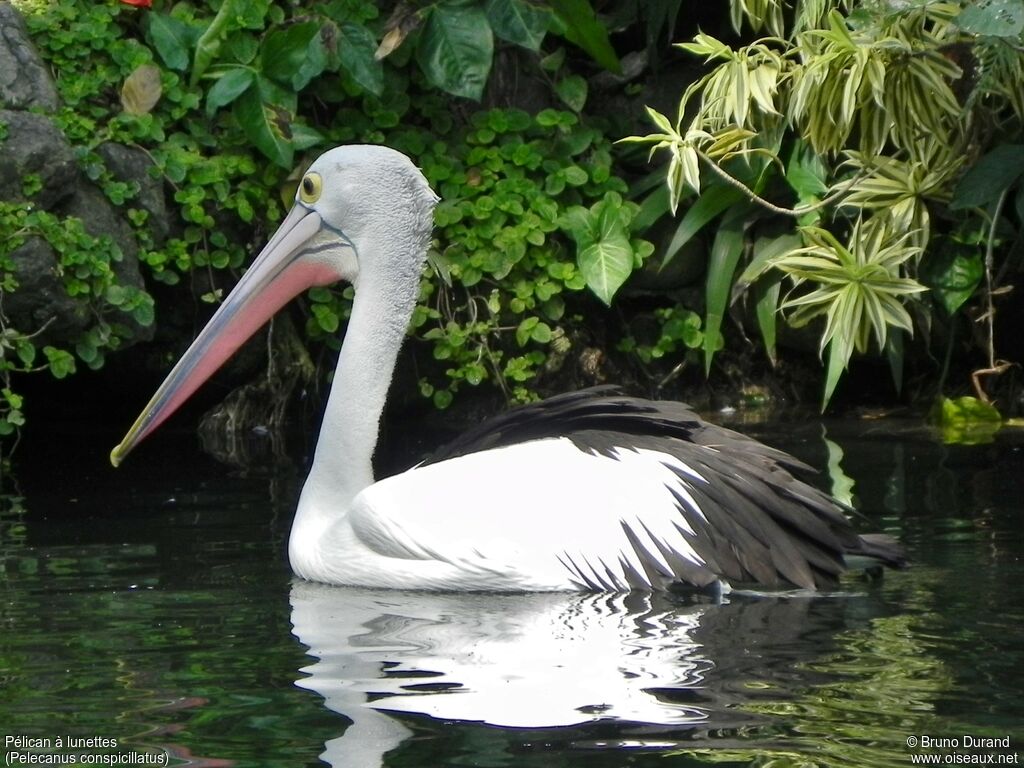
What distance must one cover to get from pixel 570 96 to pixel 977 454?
2.95m

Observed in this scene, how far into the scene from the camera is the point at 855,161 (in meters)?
7.63

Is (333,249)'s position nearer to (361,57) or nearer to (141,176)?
(141,176)

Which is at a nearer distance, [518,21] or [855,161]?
[855,161]

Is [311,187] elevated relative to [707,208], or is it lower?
lower

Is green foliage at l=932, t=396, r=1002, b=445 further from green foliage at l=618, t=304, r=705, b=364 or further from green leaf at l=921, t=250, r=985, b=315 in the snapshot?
green foliage at l=618, t=304, r=705, b=364

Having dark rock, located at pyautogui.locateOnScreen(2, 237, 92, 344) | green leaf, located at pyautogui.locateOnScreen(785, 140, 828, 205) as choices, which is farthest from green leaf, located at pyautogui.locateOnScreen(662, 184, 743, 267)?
dark rock, located at pyautogui.locateOnScreen(2, 237, 92, 344)

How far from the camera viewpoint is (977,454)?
23.1ft

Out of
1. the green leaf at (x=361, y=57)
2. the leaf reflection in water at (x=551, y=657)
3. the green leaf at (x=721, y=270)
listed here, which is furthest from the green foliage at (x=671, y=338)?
the leaf reflection in water at (x=551, y=657)

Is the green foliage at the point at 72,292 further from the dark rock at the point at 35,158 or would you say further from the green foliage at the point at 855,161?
the green foliage at the point at 855,161

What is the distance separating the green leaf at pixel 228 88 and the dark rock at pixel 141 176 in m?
0.41

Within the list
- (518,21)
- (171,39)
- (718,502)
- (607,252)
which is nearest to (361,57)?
(518,21)

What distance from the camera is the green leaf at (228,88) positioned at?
754 cm

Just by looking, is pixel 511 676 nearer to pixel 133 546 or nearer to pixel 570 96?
pixel 133 546

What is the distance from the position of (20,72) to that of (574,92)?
113 inches
